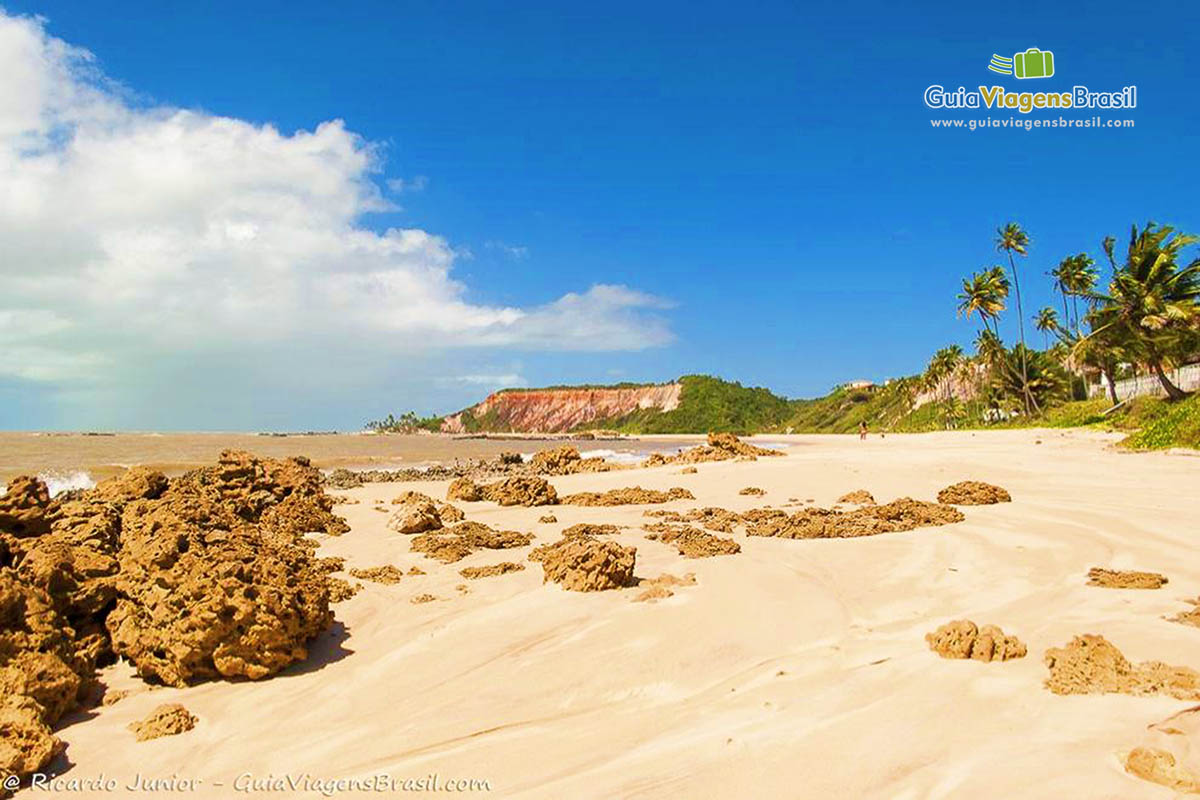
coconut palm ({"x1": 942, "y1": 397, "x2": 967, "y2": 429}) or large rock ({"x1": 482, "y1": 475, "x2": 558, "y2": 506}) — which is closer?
large rock ({"x1": 482, "y1": 475, "x2": 558, "y2": 506})

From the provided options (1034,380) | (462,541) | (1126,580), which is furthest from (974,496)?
(1034,380)

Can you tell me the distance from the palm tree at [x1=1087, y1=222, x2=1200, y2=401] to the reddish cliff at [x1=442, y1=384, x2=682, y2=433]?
397 feet

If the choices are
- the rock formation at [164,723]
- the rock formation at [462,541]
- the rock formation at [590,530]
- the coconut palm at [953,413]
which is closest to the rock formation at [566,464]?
the rock formation at [590,530]

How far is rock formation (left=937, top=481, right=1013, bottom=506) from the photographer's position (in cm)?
1120

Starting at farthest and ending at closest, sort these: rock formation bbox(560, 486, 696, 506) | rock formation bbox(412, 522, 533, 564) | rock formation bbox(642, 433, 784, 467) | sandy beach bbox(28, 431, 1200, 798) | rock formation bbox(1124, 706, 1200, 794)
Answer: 1. rock formation bbox(642, 433, 784, 467)
2. rock formation bbox(560, 486, 696, 506)
3. rock formation bbox(412, 522, 533, 564)
4. sandy beach bbox(28, 431, 1200, 798)
5. rock formation bbox(1124, 706, 1200, 794)

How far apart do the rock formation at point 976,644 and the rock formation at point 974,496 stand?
7120 millimetres

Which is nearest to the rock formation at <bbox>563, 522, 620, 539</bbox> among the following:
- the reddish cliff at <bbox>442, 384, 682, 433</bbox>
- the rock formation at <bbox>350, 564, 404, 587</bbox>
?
the rock formation at <bbox>350, 564, 404, 587</bbox>

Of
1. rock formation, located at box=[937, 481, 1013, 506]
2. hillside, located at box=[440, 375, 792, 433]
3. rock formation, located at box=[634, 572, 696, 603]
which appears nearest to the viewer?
rock formation, located at box=[634, 572, 696, 603]

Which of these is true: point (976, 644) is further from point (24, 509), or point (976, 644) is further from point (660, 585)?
point (24, 509)

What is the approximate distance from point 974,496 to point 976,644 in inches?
303

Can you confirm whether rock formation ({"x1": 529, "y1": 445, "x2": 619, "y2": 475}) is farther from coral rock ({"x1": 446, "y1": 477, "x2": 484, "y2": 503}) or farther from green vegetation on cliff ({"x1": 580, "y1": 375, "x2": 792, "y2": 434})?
green vegetation on cliff ({"x1": 580, "y1": 375, "x2": 792, "y2": 434})

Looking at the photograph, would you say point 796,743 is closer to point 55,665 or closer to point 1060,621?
point 1060,621

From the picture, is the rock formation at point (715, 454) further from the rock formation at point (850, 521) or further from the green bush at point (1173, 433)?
the rock formation at point (850, 521)

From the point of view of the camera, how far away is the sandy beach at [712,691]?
345 cm
